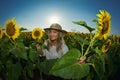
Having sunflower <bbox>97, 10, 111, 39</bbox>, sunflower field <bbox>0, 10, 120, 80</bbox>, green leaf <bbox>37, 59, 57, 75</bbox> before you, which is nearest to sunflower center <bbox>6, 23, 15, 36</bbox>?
sunflower field <bbox>0, 10, 120, 80</bbox>

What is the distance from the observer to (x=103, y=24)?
183cm

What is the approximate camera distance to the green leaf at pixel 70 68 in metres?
1.56

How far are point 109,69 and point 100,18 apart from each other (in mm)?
1233

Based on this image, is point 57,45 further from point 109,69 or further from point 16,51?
point 16,51

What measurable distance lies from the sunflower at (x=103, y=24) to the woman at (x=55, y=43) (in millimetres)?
1440

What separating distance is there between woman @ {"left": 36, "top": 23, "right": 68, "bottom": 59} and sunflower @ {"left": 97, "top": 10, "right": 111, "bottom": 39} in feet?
4.72

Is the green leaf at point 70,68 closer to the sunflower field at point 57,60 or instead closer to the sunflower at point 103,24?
the sunflower field at point 57,60

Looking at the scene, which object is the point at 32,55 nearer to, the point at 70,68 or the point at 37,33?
the point at 70,68

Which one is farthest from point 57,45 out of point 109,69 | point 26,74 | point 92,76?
point 92,76

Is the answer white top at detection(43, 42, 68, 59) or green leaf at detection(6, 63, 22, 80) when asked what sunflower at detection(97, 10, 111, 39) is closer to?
green leaf at detection(6, 63, 22, 80)

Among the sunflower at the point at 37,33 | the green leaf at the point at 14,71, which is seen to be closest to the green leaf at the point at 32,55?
the green leaf at the point at 14,71

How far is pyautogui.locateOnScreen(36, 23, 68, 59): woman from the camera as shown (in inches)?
129

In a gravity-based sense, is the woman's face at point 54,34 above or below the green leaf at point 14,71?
above

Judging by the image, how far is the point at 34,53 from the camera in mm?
2395
